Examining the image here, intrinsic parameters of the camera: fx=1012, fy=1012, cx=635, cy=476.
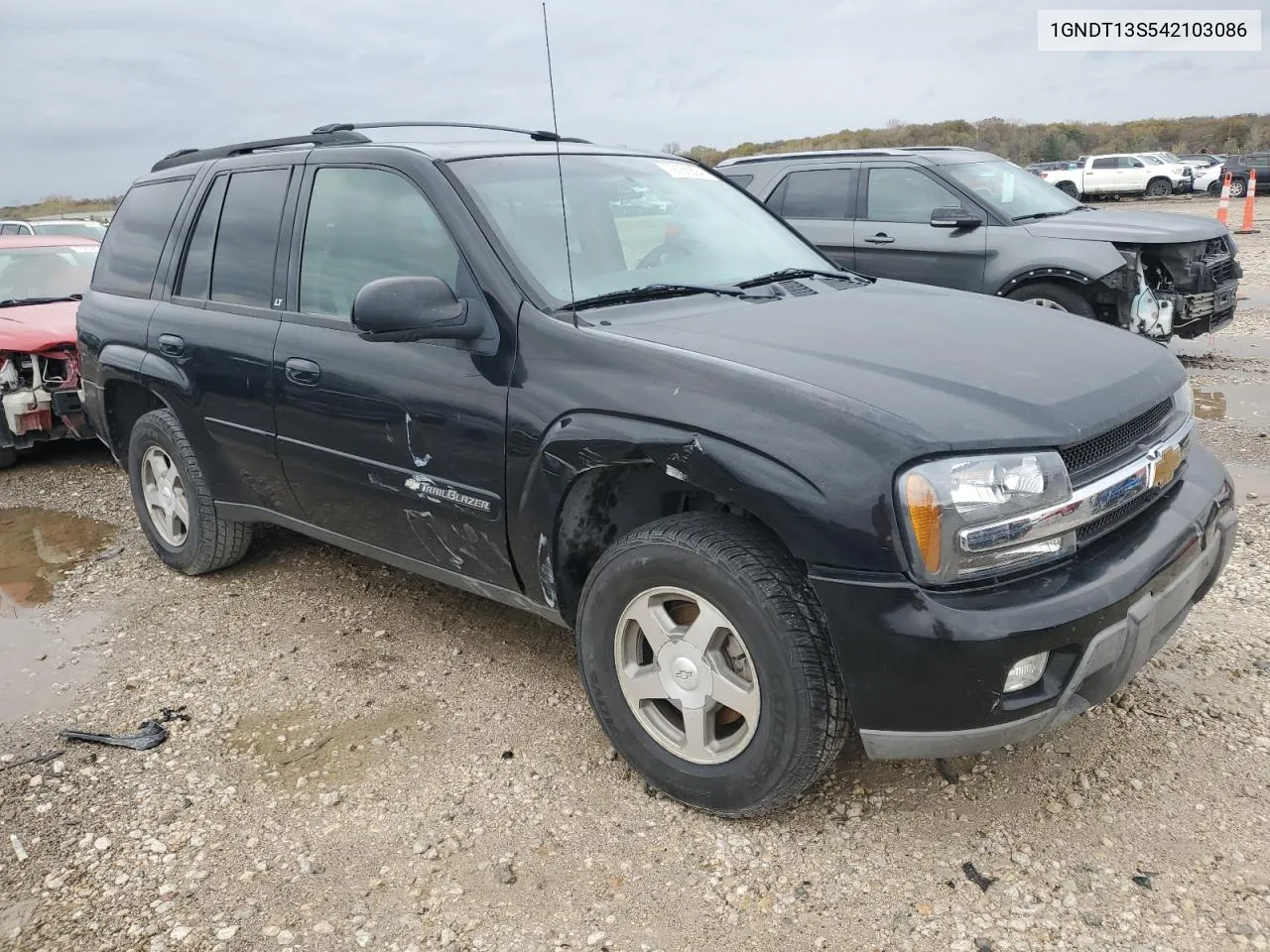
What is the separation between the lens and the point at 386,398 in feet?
10.6

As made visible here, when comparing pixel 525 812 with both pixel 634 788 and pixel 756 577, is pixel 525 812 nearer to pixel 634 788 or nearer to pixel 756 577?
pixel 634 788

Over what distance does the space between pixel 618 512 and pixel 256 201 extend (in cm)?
207

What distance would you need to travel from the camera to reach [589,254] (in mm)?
3219

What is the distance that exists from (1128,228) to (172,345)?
6.71m

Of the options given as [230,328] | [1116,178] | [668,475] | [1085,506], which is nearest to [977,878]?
[1085,506]

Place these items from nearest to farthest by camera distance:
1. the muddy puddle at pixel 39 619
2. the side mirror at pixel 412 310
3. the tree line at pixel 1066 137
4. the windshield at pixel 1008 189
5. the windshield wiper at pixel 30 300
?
the side mirror at pixel 412 310 < the muddy puddle at pixel 39 619 < the windshield wiper at pixel 30 300 < the windshield at pixel 1008 189 < the tree line at pixel 1066 137

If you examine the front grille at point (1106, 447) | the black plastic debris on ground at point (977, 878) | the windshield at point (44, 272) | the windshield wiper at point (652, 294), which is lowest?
the black plastic debris on ground at point (977, 878)

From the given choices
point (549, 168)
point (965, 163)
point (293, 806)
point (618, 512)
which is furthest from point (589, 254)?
point (965, 163)

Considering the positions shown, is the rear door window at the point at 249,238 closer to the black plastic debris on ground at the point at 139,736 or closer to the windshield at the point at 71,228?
the black plastic debris on ground at the point at 139,736

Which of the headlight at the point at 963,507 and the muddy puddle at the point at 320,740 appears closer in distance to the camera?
the headlight at the point at 963,507

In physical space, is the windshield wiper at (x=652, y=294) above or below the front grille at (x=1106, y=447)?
above

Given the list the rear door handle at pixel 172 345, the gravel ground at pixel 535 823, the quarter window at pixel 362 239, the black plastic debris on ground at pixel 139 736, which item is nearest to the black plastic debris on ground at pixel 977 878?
the gravel ground at pixel 535 823

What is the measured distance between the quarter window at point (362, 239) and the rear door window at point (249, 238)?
21cm

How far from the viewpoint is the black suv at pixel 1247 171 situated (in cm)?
2775
